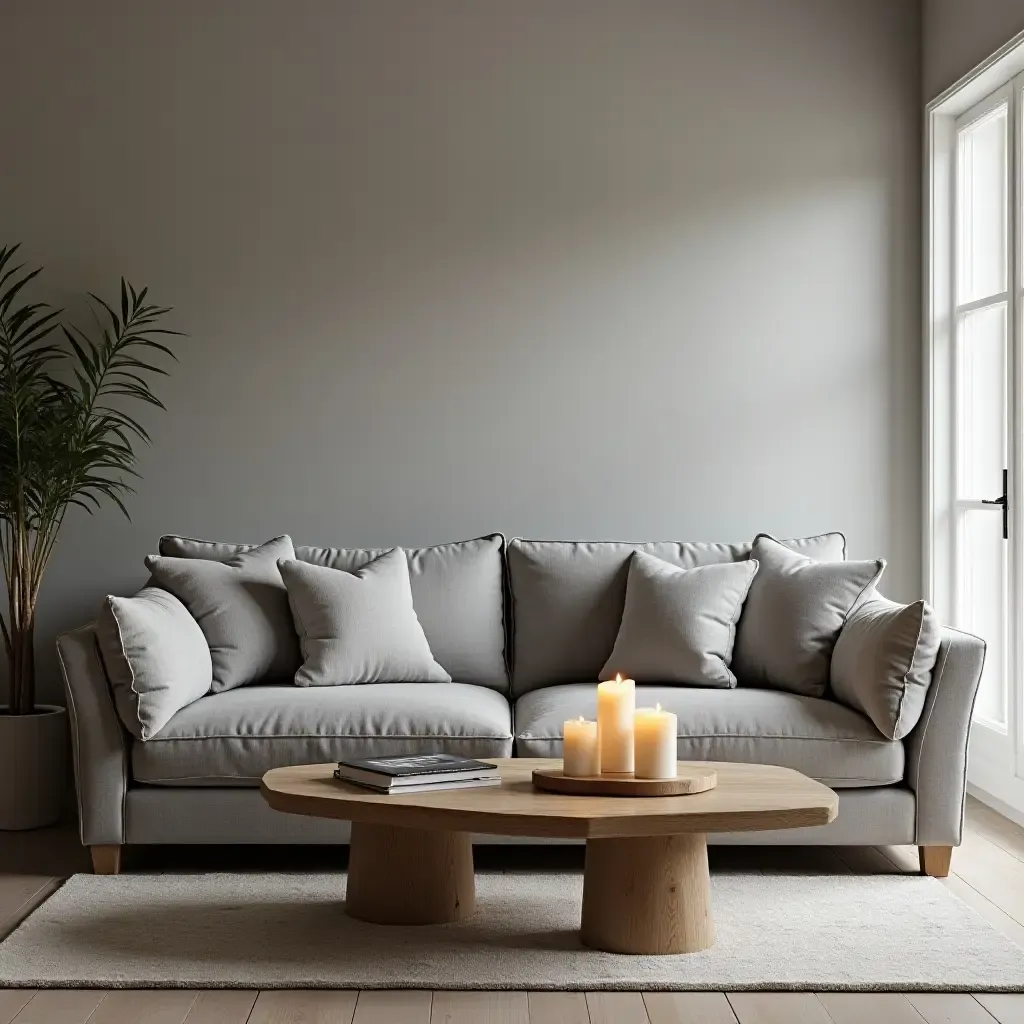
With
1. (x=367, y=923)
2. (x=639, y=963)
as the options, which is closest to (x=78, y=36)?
(x=367, y=923)

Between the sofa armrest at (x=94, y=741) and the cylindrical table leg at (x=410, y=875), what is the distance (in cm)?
78

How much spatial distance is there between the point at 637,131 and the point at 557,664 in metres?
1.91

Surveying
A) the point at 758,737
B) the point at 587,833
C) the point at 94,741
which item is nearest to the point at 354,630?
the point at 94,741

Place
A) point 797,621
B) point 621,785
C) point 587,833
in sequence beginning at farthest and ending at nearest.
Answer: point 797,621, point 621,785, point 587,833

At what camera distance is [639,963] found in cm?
256

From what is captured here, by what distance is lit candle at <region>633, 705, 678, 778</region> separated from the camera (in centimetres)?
259

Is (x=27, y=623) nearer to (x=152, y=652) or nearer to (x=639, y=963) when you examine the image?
(x=152, y=652)

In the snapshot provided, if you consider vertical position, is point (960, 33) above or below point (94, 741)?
above

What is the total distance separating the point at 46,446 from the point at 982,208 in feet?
10.3

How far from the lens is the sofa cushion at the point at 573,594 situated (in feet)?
12.9

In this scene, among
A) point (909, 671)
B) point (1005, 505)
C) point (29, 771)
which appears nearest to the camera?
point (909, 671)

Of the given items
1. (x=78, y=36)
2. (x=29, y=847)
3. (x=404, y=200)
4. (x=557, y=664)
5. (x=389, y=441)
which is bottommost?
(x=29, y=847)

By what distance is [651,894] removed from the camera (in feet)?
8.52

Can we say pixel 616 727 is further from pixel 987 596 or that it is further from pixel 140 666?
pixel 987 596
